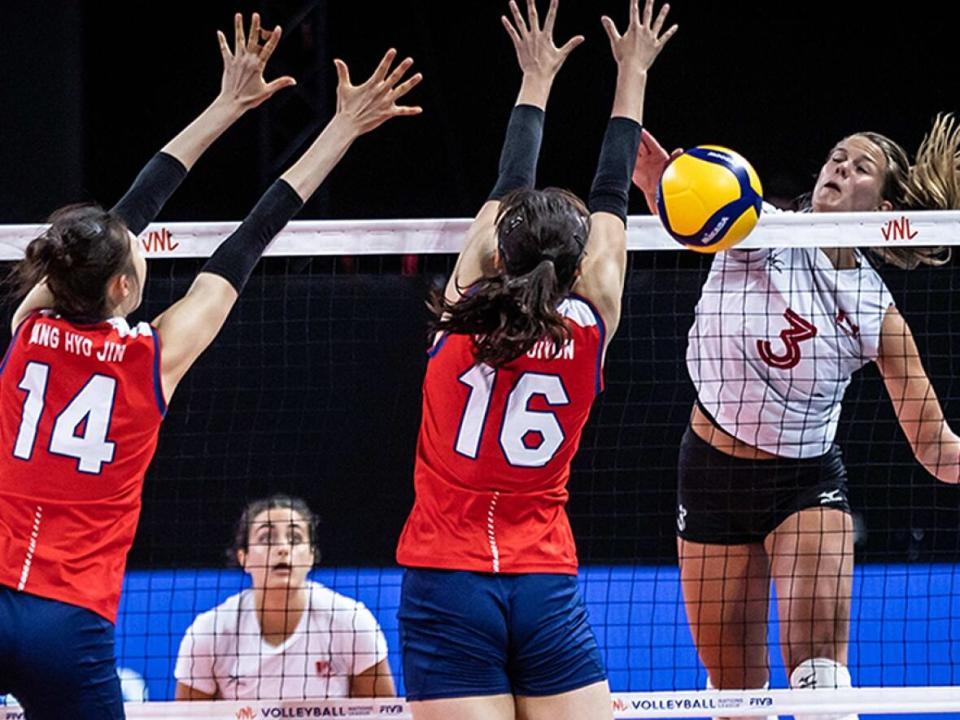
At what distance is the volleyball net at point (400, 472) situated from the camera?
6.64m

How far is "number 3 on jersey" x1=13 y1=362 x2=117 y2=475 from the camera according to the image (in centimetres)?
364

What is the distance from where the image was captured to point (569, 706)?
3.79m

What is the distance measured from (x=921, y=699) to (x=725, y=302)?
4.71ft

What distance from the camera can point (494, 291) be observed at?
3.73 m

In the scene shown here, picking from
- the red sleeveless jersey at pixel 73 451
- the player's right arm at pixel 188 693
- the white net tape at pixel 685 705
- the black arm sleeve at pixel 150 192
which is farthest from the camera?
the player's right arm at pixel 188 693

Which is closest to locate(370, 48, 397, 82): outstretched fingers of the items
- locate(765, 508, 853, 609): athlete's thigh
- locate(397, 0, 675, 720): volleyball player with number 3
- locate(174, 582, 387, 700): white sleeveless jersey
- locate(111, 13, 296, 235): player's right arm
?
locate(111, 13, 296, 235): player's right arm

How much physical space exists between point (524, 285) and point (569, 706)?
1.06 metres

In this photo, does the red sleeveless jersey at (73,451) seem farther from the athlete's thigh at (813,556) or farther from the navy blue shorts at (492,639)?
the athlete's thigh at (813,556)

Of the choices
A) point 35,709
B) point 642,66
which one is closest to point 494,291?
point 642,66

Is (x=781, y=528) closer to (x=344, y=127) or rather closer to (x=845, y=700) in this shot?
(x=845, y=700)

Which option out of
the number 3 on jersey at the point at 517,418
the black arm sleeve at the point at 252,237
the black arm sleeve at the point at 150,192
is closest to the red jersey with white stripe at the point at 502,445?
the number 3 on jersey at the point at 517,418

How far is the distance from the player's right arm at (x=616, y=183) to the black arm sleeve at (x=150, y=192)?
1225 mm

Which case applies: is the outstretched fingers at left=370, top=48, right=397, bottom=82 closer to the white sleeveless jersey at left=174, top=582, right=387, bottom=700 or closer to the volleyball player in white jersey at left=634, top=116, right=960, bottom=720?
the volleyball player in white jersey at left=634, top=116, right=960, bottom=720

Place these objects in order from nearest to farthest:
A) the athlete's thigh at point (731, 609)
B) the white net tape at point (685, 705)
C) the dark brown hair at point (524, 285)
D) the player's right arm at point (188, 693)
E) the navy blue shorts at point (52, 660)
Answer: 1. the navy blue shorts at point (52, 660)
2. the dark brown hair at point (524, 285)
3. the white net tape at point (685, 705)
4. the athlete's thigh at point (731, 609)
5. the player's right arm at point (188, 693)
